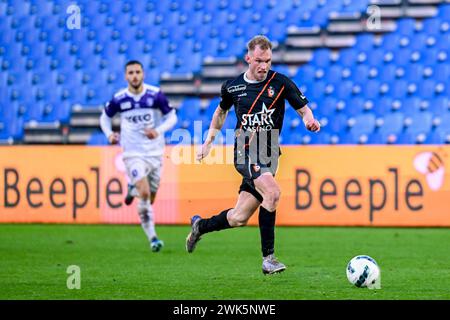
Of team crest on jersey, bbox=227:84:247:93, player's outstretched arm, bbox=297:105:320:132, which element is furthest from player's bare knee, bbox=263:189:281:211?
team crest on jersey, bbox=227:84:247:93

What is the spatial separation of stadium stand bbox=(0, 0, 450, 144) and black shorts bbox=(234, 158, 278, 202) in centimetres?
968

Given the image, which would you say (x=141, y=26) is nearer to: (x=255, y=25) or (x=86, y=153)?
(x=255, y=25)

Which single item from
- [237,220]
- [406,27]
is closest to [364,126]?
[406,27]

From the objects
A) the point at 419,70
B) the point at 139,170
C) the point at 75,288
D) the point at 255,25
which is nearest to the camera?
the point at 75,288

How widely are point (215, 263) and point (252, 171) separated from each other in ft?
6.35

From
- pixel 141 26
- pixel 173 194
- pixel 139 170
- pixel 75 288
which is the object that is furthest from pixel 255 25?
pixel 75 288

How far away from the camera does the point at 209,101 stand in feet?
64.1

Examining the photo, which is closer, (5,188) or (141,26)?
(5,188)

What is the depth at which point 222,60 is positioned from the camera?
Result: 66.1 ft

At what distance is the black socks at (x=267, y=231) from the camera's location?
8.20 m

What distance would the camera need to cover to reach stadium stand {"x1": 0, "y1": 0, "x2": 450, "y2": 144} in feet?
60.3

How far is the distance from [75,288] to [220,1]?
14108mm

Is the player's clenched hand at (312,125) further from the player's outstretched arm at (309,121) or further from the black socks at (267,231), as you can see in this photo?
the black socks at (267,231)
